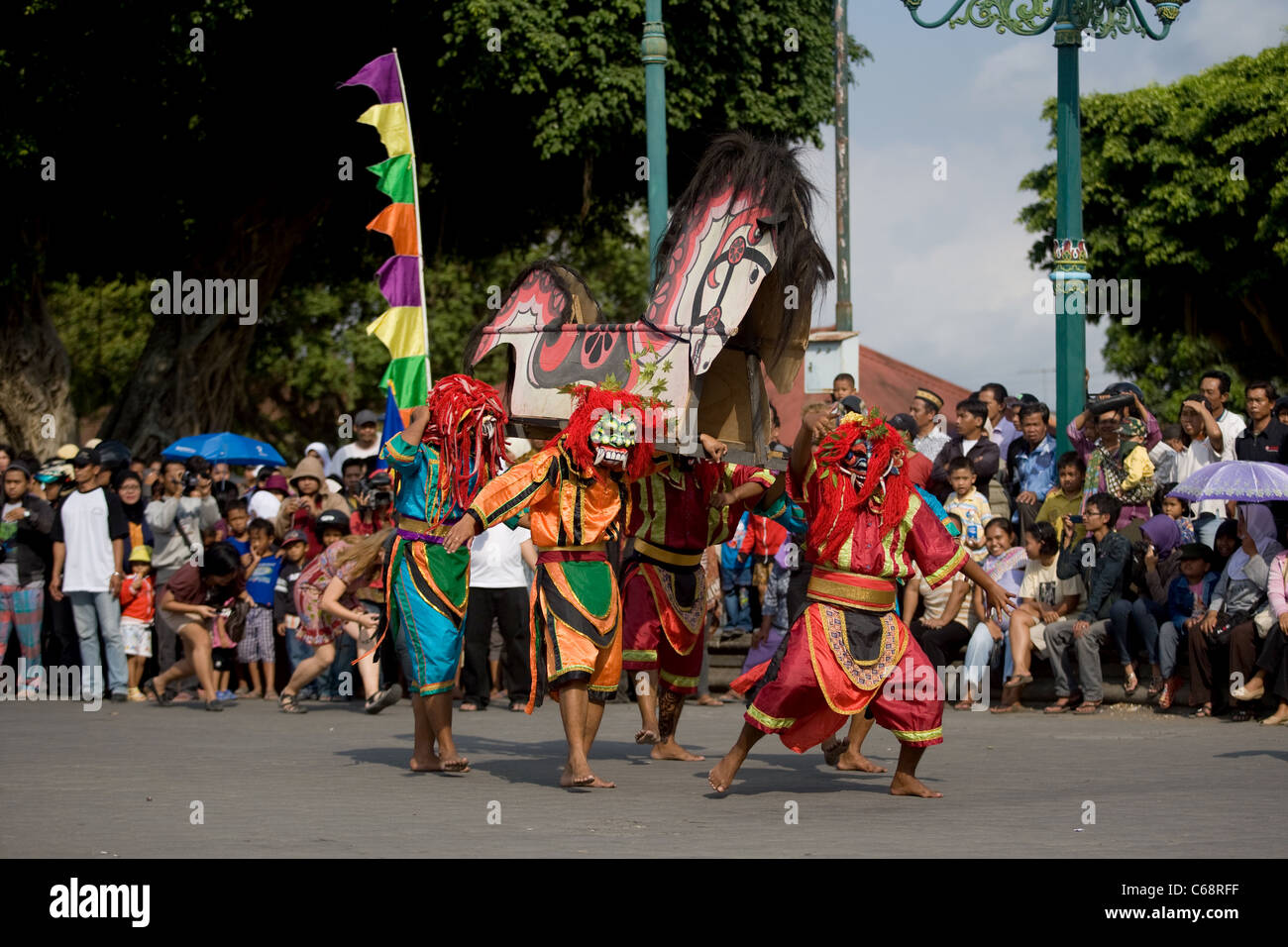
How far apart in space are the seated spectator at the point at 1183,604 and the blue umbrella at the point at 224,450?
9.96 metres

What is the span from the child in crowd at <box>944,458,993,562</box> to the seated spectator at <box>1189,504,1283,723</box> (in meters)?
1.86

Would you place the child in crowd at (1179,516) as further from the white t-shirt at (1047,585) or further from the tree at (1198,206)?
the tree at (1198,206)

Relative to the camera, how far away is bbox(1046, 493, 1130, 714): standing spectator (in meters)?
12.1

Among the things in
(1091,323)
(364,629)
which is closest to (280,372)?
(1091,323)

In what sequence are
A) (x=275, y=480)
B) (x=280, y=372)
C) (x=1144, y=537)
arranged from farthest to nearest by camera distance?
(x=280, y=372)
(x=275, y=480)
(x=1144, y=537)

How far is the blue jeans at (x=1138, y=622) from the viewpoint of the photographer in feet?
39.5

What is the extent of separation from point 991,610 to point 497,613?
3.81 m

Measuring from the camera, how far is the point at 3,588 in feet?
47.4

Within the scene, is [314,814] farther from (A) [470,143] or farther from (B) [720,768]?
(A) [470,143]

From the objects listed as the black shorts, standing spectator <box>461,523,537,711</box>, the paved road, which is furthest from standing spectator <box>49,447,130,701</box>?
standing spectator <box>461,523,537,711</box>

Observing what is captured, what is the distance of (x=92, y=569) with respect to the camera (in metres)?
14.1

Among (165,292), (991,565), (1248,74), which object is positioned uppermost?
(1248,74)

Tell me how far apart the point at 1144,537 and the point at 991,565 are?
1131mm

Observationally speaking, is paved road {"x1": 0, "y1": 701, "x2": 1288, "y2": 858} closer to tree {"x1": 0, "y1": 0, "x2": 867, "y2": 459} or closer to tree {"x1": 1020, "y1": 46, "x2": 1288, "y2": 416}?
tree {"x1": 0, "y1": 0, "x2": 867, "y2": 459}
